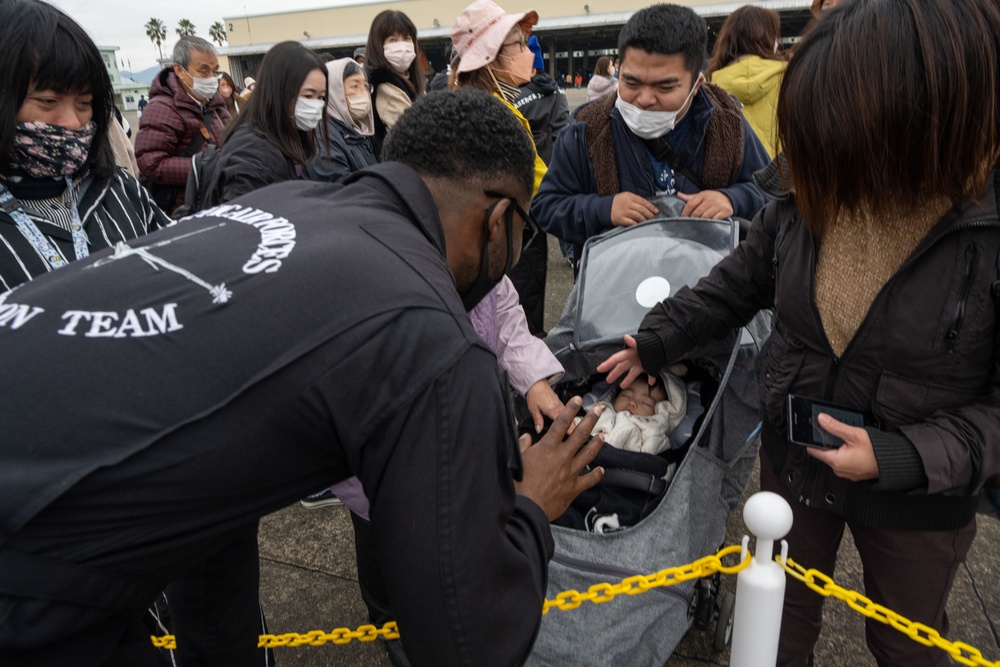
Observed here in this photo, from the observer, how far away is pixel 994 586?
8.10ft

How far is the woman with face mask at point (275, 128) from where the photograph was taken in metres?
2.62

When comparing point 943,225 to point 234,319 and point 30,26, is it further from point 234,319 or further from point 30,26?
point 30,26

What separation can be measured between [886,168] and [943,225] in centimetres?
17

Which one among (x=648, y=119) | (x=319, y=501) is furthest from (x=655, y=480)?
(x=319, y=501)

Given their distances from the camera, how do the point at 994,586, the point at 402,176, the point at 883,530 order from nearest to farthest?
the point at 402,176
the point at 883,530
the point at 994,586

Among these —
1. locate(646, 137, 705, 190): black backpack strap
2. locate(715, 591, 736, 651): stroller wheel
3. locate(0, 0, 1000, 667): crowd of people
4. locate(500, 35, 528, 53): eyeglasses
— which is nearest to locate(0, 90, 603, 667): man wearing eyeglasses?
locate(0, 0, 1000, 667): crowd of people

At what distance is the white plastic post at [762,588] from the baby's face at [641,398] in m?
1.14

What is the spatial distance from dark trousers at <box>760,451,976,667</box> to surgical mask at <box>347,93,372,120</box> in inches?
118

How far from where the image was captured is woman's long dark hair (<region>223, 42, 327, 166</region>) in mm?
2867

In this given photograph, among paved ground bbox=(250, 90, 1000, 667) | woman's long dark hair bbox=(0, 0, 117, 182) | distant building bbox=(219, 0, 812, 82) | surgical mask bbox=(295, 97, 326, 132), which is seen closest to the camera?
woman's long dark hair bbox=(0, 0, 117, 182)

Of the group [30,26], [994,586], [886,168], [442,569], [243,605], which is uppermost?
[30,26]

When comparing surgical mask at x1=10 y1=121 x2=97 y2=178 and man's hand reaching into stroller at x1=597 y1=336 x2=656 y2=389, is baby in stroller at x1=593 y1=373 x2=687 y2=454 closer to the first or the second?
man's hand reaching into stroller at x1=597 y1=336 x2=656 y2=389

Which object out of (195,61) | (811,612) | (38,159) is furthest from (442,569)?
(195,61)

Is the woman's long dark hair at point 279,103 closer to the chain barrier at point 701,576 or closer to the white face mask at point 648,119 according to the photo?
the white face mask at point 648,119
